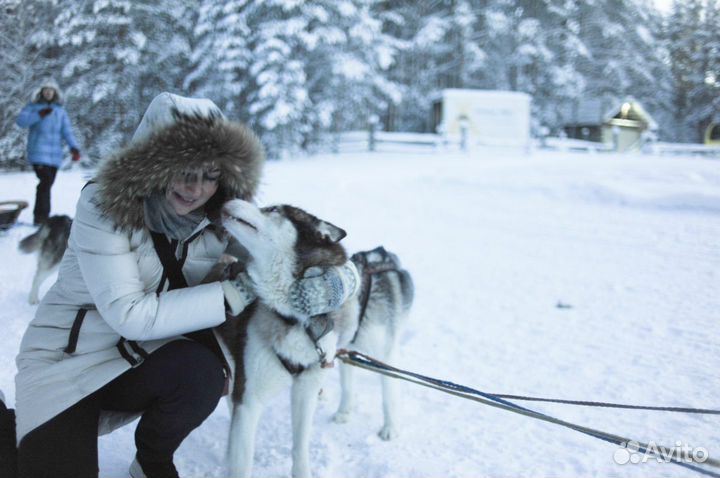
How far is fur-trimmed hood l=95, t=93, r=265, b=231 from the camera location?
149 centimetres

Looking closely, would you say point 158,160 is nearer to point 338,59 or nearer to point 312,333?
point 312,333

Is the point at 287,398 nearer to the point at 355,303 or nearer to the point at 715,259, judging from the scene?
the point at 355,303

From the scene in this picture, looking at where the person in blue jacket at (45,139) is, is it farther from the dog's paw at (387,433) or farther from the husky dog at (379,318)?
the dog's paw at (387,433)

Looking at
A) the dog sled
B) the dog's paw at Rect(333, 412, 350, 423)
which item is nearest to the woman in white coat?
the dog's paw at Rect(333, 412, 350, 423)

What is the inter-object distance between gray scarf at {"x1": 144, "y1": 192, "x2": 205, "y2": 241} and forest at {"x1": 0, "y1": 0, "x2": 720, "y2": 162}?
1.75 feet

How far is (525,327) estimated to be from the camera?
3.58 meters

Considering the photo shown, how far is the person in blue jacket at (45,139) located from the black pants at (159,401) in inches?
136

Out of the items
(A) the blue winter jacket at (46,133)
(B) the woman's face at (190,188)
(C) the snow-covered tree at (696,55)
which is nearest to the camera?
(B) the woman's face at (190,188)

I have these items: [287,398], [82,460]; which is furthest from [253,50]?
[82,460]

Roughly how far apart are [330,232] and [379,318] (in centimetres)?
74

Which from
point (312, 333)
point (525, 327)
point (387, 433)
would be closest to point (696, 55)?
point (525, 327)

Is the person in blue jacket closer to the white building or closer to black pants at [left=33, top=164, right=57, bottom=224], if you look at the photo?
black pants at [left=33, top=164, right=57, bottom=224]

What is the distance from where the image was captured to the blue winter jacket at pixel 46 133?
412 centimetres

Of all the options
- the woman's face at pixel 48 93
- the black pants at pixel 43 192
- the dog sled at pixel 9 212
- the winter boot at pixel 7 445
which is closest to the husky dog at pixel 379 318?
the winter boot at pixel 7 445
